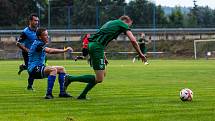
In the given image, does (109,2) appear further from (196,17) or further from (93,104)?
(93,104)

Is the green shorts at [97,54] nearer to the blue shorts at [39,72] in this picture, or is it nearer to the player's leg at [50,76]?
the player's leg at [50,76]

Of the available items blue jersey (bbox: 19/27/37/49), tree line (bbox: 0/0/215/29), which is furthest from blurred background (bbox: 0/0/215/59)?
blue jersey (bbox: 19/27/37/49)

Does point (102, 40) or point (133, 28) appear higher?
point (133, 28)

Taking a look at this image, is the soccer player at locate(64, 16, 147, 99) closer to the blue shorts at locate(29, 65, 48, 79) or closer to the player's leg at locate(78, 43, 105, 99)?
the player's leg at locate(78, 43, 105, 99)

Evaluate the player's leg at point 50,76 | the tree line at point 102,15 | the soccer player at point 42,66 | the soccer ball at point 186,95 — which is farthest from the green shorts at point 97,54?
the tree line at point 102,15

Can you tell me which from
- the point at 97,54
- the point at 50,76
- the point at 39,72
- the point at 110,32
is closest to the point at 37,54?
the point at 39,72

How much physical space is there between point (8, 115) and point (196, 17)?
262ft

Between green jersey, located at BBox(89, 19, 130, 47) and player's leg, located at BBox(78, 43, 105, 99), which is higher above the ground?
green jersey, located at BBox(89, 19, 130, 47)

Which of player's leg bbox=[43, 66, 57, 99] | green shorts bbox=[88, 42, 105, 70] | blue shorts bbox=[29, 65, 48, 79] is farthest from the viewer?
blue shorts bbox=[29, 65, 48, 79]

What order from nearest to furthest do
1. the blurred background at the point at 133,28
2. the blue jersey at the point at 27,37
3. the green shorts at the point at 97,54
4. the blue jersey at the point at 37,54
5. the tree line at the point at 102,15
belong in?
the green shorts at the point at 97,54, the blue jersey at the point at 37,54, the blue jersey at the point at 27,37, the blurred background at the point at 133,28, the tree line at the point at 102,15

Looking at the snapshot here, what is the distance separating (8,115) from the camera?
9.66 metres

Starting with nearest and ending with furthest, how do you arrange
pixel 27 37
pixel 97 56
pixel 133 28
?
pixel 97 56 < pixel 27 37 < pixel 133 28

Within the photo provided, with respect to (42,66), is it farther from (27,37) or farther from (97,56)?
(27,37)

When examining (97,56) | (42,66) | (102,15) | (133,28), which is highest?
(102,15)
